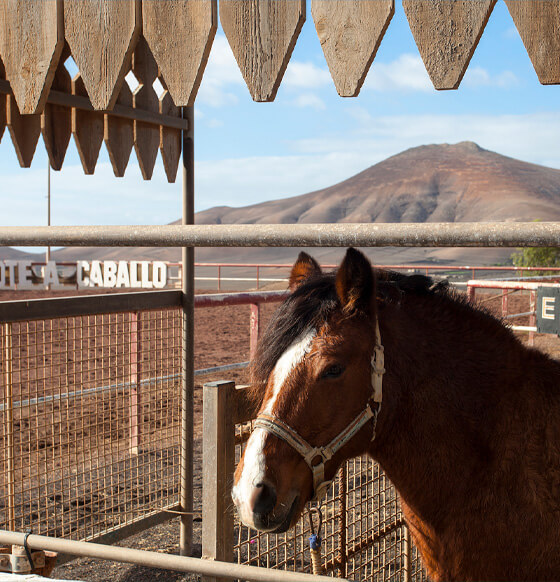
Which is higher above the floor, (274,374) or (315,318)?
(315,318)

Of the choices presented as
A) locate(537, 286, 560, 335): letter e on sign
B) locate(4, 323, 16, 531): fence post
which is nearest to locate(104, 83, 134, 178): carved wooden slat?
locate(4, 323, 16, 531): fence post

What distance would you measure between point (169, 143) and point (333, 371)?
8.41 ft

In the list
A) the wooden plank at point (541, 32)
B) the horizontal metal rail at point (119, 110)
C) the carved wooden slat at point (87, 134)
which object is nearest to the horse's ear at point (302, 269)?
the wooden plank at point (541, 32)

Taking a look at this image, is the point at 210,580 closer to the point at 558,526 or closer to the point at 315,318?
the point at 315,318

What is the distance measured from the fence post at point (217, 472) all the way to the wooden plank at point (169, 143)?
7.96 feet

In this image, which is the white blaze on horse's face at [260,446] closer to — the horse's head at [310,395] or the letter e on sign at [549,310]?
the horse's head at [310,395]

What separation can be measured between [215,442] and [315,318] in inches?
19.0

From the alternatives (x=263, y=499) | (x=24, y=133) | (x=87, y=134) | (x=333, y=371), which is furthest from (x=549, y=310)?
(x=263, y=499)

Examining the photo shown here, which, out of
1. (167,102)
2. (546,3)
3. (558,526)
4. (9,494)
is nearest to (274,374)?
(558,526)

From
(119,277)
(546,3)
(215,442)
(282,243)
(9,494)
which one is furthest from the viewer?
(119,277)

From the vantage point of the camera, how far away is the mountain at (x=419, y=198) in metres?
127

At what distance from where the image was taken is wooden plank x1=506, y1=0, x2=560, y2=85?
120 centimetres

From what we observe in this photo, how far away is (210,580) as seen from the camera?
1.60 meters

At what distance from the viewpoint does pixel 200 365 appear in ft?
33.1
